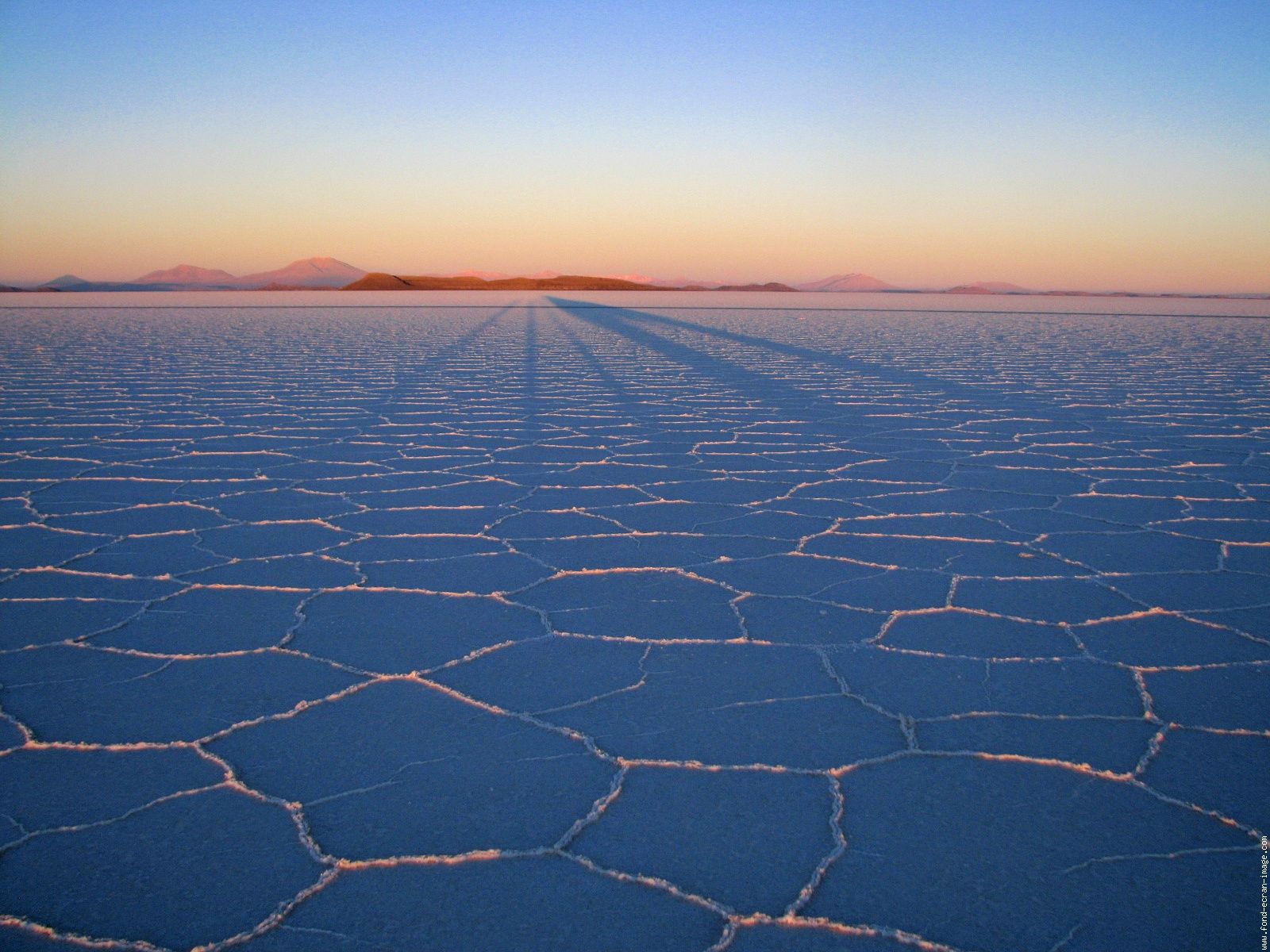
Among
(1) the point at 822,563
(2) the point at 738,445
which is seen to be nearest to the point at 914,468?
(2) the point at 738,445

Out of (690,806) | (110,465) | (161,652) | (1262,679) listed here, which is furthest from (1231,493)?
(110,465)

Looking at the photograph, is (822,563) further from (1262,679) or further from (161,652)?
(161,652)

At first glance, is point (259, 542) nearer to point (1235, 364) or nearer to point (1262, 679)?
point (1262, 679)

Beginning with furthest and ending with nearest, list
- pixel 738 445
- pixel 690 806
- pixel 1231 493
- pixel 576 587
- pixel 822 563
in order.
Answer: pixel 738 445 → pixel 1231 493 → pixel 822 563 → pixel 576 587 → pixel 690 806

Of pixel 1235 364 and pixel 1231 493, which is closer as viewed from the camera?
pixel 1231 493

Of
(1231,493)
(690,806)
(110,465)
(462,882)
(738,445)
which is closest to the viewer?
(462,882)

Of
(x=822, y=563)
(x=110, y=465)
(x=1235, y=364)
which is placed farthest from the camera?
(x=1235, y=364)
